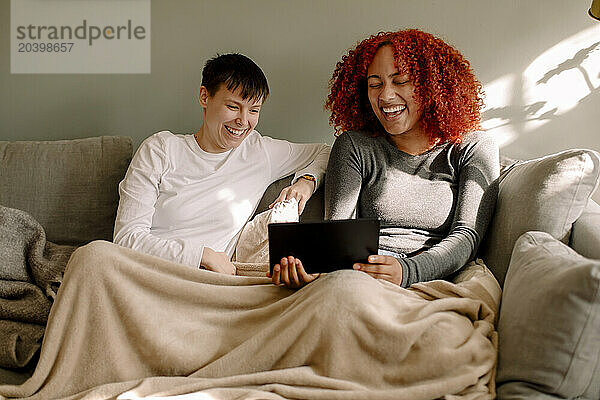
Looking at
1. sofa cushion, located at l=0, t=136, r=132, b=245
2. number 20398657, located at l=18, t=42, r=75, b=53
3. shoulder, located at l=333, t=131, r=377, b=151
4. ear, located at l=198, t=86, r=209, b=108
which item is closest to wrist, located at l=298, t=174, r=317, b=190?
shoulder, located at l=333, t=131, r=377, b=151

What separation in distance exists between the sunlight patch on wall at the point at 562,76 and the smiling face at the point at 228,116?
100cm

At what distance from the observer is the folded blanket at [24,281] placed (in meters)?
1.59

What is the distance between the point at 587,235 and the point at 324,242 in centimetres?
67

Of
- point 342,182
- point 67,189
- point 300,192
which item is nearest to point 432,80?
point 342,182

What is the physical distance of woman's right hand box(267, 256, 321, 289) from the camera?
1572mm

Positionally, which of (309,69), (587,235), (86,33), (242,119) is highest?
(86,33)

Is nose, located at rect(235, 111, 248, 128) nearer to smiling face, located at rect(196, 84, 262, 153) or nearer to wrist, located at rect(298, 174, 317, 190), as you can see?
smiling face, located at rect(196, 84, 262, 153)

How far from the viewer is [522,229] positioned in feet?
5.85

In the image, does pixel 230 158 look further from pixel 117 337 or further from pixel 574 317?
pixel 574 317

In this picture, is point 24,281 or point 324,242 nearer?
point 324,242

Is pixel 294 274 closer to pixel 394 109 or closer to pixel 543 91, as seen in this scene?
pixel 394 109

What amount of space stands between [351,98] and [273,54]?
0.44 meters

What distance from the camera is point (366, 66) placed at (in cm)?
207

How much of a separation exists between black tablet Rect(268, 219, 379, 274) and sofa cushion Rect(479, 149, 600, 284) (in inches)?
17.1
